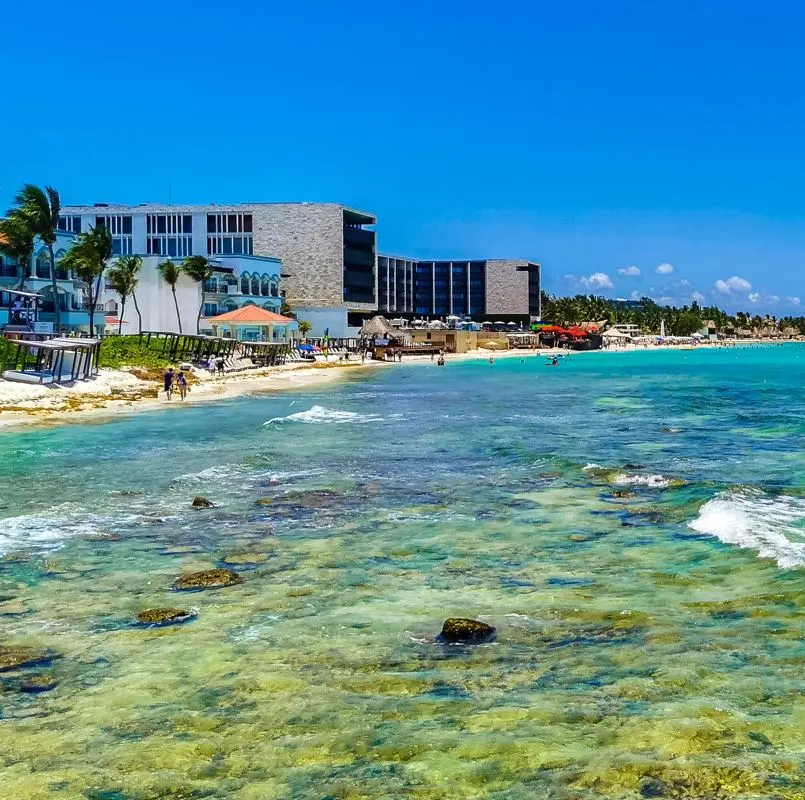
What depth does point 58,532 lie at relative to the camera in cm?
1711

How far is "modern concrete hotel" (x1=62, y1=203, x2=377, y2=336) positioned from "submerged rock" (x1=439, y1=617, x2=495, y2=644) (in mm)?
119657

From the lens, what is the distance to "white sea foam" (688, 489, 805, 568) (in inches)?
591

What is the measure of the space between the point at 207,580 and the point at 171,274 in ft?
254

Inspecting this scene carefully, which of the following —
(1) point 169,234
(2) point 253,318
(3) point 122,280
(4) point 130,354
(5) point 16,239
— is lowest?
(4) point 130,354

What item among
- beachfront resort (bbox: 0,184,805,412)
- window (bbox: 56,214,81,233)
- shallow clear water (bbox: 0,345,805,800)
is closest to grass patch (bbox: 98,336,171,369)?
beachfront resort (bbox: 0,184,805,412)

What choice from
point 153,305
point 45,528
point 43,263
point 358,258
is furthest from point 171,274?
point 45,528

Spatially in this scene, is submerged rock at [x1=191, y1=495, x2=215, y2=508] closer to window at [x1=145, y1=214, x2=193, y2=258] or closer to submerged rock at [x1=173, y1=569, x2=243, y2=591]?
submerged rock at [x1=173, y1=569, x2=243, y2=591]

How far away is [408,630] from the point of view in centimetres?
1133

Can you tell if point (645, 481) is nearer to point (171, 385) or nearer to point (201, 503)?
point (201, 503)

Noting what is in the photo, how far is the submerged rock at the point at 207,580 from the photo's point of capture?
13328 millimetres

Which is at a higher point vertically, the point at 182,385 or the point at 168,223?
the point at 168,223

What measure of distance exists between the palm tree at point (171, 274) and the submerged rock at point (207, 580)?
3024 inches

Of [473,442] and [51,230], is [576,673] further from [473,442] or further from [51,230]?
[51,230]

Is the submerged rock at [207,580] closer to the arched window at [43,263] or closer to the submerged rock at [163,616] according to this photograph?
the submerged rock at [163,616]
